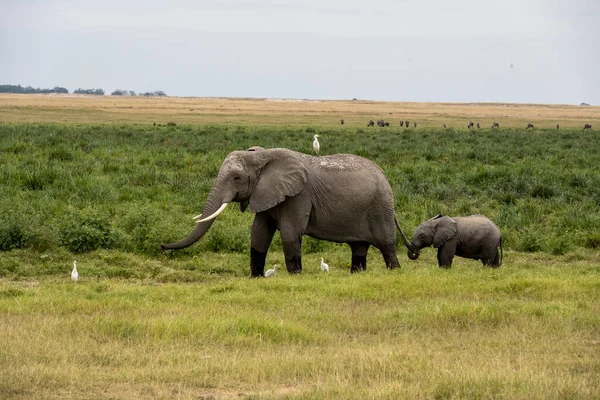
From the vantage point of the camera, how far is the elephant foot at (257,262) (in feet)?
42.0

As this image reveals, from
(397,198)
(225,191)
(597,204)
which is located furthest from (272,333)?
(597,204)

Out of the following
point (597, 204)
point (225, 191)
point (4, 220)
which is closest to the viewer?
point (225, 191)

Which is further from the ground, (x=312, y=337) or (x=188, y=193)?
(x=312, y=337)

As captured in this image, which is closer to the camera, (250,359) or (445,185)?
(250,359)

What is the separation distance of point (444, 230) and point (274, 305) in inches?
146

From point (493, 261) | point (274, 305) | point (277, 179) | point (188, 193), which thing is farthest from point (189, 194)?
point (274, 305)

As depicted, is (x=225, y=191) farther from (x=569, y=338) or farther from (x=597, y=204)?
(x=597, y=204)

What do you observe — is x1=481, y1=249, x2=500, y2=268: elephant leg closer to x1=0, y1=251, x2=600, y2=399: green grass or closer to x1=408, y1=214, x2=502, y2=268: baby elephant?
x1=408, y1=214, x2=502, y2=268: baby elephant

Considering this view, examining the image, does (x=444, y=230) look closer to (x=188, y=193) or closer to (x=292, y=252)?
(x=292, y=252)

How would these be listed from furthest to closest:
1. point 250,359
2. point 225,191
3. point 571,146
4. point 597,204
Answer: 1. point 571,146
2. point 597,204
3. point 225,191
4. point 250,359

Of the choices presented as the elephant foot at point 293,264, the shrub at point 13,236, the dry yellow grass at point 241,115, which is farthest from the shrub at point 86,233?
the dry yellow grass at point 241,115

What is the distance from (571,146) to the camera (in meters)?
36.6

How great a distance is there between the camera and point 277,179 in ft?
41.0

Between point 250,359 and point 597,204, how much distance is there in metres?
13.5
